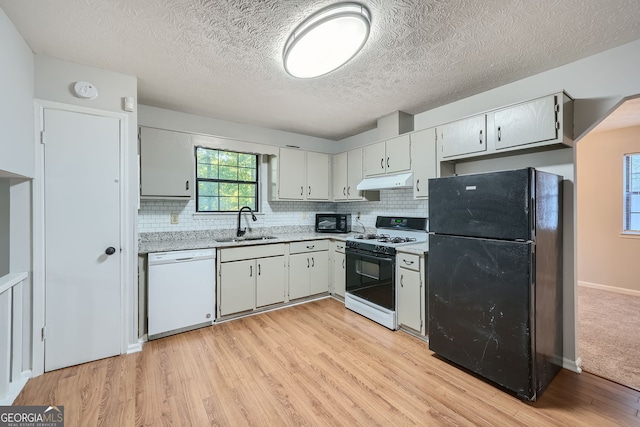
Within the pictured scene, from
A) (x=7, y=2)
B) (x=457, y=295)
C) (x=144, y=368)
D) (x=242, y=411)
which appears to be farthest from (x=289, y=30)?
(x=144, y=368)

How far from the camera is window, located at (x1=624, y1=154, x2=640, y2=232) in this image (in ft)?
13.2

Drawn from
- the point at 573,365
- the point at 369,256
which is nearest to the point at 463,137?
the point at 369,256

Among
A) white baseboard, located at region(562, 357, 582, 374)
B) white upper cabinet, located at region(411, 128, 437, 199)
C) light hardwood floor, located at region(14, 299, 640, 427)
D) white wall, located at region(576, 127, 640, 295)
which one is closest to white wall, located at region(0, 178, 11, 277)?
light hardwood floor, located at region(14, 299, 640, 427)

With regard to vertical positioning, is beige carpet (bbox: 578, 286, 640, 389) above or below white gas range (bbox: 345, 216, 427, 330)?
below

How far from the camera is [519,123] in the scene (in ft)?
7.48

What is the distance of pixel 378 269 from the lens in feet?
10.1

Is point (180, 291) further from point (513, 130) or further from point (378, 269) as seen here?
point (513, 130)

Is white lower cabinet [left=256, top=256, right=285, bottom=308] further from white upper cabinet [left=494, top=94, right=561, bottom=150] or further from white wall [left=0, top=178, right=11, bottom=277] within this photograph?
white upper cabinet [left=494, top=94, right=561, bottom=150]

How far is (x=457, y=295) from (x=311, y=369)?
1347 millimetres

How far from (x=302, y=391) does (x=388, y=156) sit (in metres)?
2.73

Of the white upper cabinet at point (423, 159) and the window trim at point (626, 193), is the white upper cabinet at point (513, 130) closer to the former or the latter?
the white upper cabinet at point (423, 159)

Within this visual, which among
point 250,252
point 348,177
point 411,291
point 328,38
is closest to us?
point 328,38

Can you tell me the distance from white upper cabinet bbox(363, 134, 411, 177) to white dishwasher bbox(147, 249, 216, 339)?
231 centimetres

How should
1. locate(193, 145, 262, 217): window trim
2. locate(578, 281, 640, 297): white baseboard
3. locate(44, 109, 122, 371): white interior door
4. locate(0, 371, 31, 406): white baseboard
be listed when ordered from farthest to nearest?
locate(578, 281, 640, 297): white baseboard < locate(193, 145, 262, 217): window trim < locate(44, 109, 122, 371): white interior door < locate(0, 371, 31, 406): white baseboard
